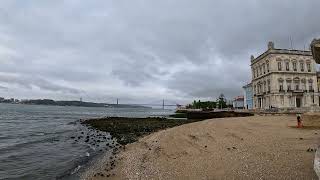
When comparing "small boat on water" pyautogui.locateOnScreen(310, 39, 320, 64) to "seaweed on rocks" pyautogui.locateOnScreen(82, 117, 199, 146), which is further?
"seaweed on rocks" pyautogui.locateOnScreen(82, 117, 199, 146)

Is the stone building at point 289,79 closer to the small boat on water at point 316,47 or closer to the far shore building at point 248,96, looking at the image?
the far shore building at point 248,96

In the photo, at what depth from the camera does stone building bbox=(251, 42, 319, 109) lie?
7462 centimetres

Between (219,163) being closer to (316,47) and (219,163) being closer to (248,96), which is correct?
(316,47)

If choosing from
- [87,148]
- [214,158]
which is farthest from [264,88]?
[214,158]

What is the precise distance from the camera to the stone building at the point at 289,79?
245ft

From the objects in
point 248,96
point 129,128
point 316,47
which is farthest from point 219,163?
point 248,96

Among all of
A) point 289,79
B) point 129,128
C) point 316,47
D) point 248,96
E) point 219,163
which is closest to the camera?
point 316,47

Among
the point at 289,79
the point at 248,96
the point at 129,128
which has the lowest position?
the point at 129,128

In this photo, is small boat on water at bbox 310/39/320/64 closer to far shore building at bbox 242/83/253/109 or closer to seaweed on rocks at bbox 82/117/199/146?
seaweed on rocks at bbox 82/117/199/146

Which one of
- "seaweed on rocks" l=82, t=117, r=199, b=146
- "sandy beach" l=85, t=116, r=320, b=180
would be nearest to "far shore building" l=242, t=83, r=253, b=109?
"seaweed on rocks" l=82, t=117, r=199, b=146

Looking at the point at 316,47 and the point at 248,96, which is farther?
the point at 248,96

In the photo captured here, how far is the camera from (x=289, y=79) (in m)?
76.1

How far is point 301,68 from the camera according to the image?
7781 cm

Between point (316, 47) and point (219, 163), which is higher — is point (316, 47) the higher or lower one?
the higher one
